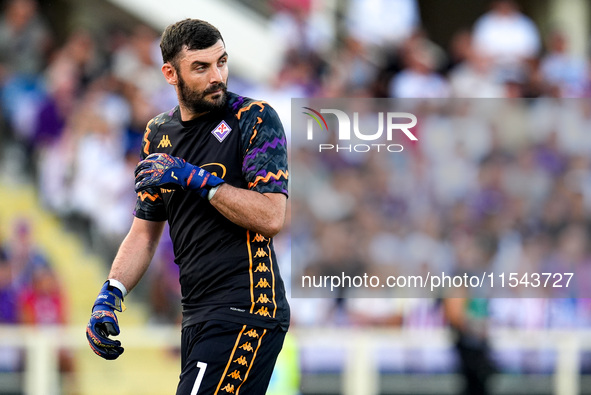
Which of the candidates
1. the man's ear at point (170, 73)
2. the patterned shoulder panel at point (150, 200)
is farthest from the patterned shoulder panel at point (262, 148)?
the patterned shoulder panel at point (150, 200)

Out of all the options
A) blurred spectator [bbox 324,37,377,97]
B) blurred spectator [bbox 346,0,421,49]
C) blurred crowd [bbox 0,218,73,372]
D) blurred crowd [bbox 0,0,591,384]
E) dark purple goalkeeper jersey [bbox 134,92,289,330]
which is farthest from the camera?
blurred spectator [bbox 346,0,421,49]

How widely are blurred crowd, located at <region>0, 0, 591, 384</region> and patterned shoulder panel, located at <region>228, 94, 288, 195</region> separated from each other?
5.79 metres

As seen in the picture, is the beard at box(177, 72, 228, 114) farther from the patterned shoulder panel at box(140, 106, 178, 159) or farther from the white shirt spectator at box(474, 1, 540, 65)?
the white shirt spectator at box(474, 1, 540, 65)

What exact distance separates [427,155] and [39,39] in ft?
17.5

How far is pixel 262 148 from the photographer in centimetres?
418

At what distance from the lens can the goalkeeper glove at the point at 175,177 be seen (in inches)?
159

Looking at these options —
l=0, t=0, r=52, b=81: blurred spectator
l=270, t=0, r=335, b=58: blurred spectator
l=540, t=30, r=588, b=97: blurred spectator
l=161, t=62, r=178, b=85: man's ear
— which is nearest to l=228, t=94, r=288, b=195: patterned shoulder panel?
l=161, t=62, r=178, b=85: man's ear

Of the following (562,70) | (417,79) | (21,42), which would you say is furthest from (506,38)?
(21,42)

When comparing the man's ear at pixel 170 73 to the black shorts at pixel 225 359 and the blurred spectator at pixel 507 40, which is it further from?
the blurred spectator at pixel 507 40

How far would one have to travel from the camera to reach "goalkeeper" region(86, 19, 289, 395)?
160 inches

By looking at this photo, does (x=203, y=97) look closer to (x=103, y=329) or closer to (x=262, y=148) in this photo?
(x=262, y=148)

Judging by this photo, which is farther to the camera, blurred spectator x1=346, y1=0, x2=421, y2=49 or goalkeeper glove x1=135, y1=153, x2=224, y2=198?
blurred spectator x1=346, y1=0, x2=421, y2=49

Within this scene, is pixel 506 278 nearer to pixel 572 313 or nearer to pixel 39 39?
pixel 572 313

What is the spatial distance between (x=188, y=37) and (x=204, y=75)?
0.18 meters
